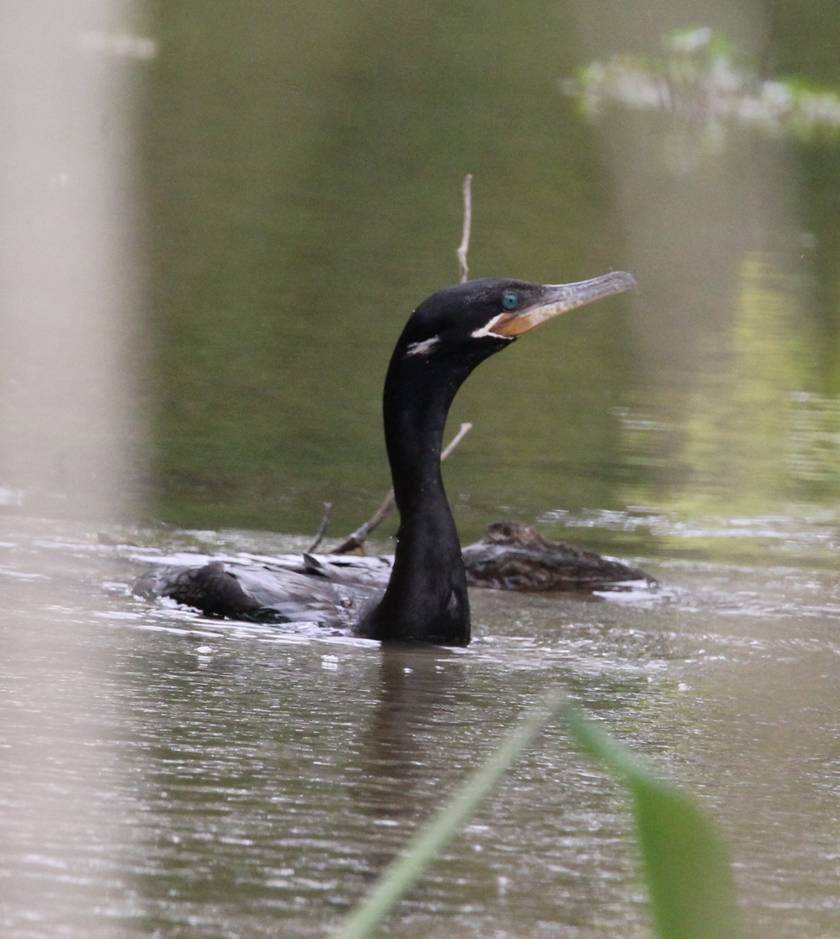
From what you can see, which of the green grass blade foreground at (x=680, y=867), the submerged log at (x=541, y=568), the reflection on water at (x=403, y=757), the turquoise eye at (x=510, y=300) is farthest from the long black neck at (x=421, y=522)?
the green grass blade foreground at (x=680, y=867)

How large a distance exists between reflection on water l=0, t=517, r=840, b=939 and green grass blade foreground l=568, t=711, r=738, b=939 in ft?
5.66

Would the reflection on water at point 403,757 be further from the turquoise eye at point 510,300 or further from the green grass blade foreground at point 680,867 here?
the green grass blade foreground at point 680,867

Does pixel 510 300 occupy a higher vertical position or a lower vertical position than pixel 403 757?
higher

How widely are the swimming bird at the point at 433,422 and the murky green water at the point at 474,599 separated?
158 mm

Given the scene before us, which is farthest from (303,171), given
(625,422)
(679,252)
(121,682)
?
(121,682)

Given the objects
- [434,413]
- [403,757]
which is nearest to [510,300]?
[434,413]

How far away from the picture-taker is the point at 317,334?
13.6 meters

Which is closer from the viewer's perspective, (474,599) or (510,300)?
(510,300)

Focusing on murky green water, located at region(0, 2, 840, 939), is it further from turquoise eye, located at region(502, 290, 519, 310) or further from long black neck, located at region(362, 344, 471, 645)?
turquoise eye, located at region(502, 290, 519, 310)

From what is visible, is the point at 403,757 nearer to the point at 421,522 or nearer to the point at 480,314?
the point at 421,522

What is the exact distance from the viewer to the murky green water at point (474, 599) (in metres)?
2.93

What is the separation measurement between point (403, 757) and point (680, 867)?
308 centimetres

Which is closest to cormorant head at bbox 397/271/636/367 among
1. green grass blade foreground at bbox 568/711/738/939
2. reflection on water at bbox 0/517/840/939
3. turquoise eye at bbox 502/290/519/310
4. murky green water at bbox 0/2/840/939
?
turquoise eye at bbox 502/290/519/310

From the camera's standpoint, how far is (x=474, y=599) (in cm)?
665
